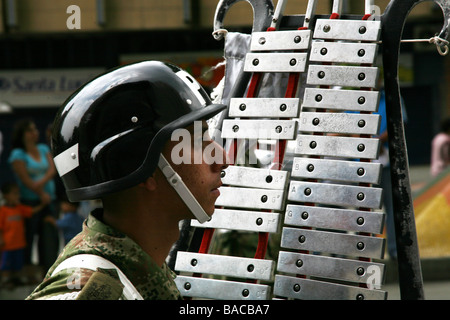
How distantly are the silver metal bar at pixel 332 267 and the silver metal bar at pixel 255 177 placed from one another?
0.26 metres

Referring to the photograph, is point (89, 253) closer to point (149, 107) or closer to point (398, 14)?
point (149, 107)

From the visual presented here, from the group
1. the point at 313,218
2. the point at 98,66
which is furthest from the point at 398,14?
the point at 98,66

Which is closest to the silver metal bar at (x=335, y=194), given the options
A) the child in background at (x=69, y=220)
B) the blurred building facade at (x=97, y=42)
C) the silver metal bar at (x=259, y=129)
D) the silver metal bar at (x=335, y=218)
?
the silver metal bar at (x=335, y=218)

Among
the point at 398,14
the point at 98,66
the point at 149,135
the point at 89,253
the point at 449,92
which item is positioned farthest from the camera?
the point at 449,92

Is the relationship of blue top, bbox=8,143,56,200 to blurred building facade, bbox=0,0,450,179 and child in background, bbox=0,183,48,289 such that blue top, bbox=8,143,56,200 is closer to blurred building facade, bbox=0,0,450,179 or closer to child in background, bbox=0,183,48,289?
child in background, bbox=0,183,48,289

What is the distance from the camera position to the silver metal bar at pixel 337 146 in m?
2.78

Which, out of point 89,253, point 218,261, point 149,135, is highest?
point 149,135

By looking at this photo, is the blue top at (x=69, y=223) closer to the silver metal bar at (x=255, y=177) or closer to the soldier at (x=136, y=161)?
the silver metal bar at (x=255, y=177)

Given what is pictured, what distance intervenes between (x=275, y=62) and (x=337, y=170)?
0.48 metres

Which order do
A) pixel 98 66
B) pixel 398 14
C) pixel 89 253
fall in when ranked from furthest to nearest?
1. pixel 98 66
2. pixel 398 14
3. pixel 89 253

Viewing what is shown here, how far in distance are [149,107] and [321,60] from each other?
1068mm

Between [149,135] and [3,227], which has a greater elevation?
[149,135]

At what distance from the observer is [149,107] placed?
1.98 metres

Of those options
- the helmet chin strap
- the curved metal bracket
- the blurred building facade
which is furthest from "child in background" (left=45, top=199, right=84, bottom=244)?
the blurred building facade
